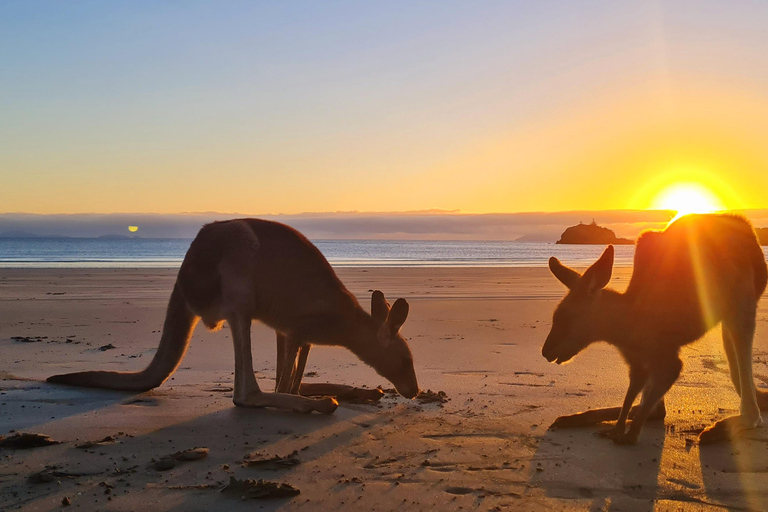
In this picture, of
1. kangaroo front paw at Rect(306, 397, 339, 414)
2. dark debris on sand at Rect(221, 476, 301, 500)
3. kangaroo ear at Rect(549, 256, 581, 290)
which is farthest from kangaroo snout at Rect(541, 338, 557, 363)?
Answer: dark debris on sand at Rect(221, 476, 301, 500)

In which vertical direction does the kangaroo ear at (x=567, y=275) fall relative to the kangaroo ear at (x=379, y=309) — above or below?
above

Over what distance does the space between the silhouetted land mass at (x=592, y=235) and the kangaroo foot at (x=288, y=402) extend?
10198 cm

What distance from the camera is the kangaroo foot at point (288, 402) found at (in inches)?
178

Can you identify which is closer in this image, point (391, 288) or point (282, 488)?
point (282, 488)

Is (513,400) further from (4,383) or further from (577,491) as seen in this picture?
(4,383)

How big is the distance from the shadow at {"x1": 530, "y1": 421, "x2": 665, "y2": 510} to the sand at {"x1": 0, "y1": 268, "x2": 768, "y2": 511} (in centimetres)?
1

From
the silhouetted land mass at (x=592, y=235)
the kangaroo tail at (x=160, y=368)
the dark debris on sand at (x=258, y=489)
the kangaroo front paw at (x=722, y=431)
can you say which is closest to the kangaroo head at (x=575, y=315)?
the kangaroo front paw at (x=722, y=431)

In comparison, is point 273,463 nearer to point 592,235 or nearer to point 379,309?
point 379,309

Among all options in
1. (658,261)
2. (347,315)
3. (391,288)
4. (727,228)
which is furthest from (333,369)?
(391,288)

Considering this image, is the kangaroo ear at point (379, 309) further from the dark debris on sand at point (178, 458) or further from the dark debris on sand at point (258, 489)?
the dark debris on sand at point (258, 489)

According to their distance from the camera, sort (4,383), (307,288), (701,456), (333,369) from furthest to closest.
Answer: (333,369), (4,383), (307,288), (701,456)

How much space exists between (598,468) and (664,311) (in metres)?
1.16

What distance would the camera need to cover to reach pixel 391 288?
1742cm

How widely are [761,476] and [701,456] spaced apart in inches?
15.3
